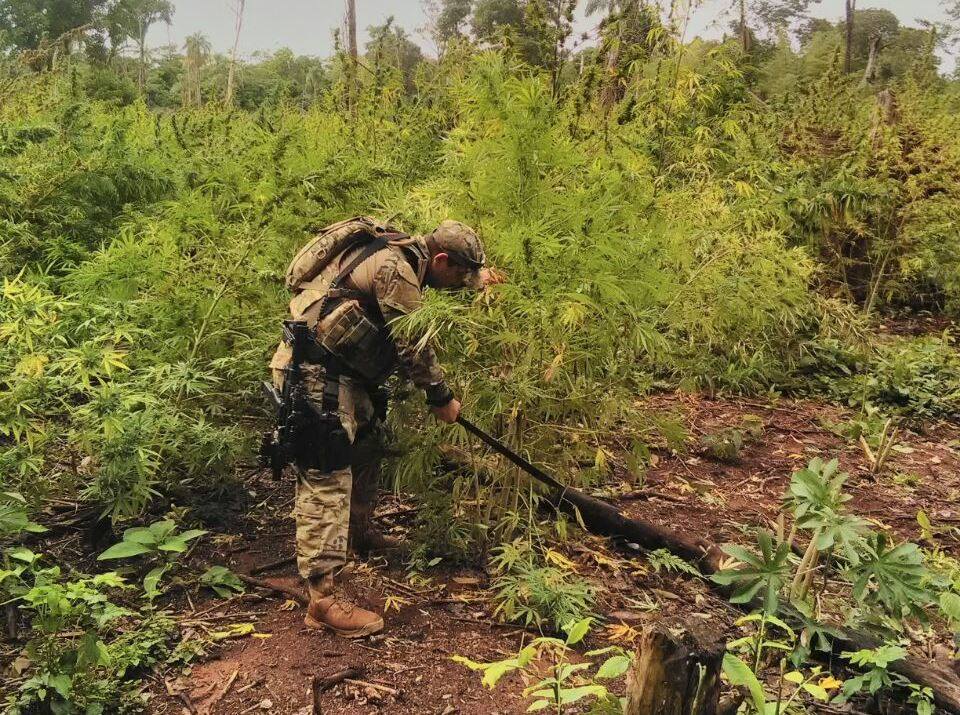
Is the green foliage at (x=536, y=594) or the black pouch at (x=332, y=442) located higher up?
the black pouch at (x=332, y=442)

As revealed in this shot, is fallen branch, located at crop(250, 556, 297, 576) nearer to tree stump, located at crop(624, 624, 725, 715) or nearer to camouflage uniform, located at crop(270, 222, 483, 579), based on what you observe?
camouflage uniform, located at crop(270, 222, 483, 579)

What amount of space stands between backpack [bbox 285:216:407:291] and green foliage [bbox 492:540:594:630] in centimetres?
154

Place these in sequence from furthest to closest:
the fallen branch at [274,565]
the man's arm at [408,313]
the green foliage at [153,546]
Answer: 1. the fallen branch at [274,565]
2. the man's arm at [408,313]
3. the green foliage at [153,546]

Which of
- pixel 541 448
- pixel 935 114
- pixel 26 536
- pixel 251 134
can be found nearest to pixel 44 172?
pixel 251 134

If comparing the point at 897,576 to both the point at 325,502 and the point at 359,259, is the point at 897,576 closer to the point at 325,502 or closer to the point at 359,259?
the point at 325,502

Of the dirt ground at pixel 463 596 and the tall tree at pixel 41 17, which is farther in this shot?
the tall tree at pixel 41 17

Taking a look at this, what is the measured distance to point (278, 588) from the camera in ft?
10.5

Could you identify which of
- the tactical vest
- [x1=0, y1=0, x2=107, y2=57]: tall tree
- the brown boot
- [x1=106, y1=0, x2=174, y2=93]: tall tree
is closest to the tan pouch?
the tactical vest

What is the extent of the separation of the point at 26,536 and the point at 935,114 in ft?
36.0

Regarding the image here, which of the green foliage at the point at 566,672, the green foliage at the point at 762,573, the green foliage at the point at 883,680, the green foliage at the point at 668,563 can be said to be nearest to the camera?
the green foliage at the point at 566,672

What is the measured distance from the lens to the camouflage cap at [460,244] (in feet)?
9.50

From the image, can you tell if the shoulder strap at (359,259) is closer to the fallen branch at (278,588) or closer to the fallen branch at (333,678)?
the fallen branch at (278,588)

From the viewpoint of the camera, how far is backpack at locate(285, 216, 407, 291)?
300 centimetres

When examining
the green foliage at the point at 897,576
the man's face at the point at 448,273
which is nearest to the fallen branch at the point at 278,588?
the man's face at the point at 448,273
